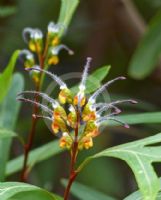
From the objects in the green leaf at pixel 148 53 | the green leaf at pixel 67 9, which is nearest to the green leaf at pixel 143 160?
the green leaf at pixel 67 9

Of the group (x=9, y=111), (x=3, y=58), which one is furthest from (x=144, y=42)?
(x=3, y=58)

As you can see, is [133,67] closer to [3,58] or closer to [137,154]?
[3,58]

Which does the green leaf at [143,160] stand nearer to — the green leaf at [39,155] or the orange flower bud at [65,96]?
the orange flower bud at [65,96]

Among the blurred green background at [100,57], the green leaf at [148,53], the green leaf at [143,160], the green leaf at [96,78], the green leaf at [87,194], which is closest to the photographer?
the green leaf at [143,160]

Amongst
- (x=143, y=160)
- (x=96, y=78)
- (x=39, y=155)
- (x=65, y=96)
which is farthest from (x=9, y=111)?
(x=143, y=160)

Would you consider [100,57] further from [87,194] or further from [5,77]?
[5,77]

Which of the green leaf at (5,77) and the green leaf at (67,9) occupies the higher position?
the green leaf at (67,9)
